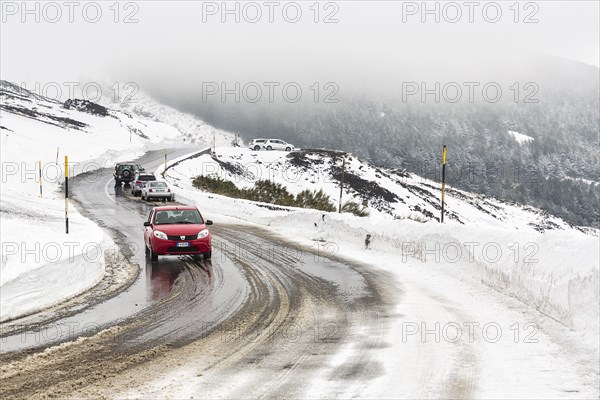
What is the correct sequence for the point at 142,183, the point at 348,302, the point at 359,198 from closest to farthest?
1. the point at 348,302
2. the point at 142,183
3. the point at 359,198

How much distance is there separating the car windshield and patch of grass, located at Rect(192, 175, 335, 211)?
60.0ft

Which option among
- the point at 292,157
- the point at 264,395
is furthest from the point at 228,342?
the point at 292,157

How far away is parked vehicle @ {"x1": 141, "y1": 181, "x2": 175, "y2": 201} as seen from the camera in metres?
33.6

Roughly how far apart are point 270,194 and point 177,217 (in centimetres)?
2564

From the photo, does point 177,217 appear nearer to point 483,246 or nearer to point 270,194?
point 483,246

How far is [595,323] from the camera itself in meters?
6.76

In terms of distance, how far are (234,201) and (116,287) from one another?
18.3 metres

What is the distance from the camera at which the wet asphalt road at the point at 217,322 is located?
5.84 metres

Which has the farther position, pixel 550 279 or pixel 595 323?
pixel 550 279

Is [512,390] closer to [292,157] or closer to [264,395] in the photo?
[264,395]

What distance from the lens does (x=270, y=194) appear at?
40.6m

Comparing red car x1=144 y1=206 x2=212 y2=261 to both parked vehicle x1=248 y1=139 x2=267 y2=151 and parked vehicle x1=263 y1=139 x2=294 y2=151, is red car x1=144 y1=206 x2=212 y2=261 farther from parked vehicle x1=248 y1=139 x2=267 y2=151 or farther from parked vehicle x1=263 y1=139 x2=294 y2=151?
parked vehicle x1=263 y1=139 x2=294 y2=151

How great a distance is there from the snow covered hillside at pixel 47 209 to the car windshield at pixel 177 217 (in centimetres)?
169

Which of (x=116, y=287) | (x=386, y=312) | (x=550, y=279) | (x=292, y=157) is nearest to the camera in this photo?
(x=550, y=279)
